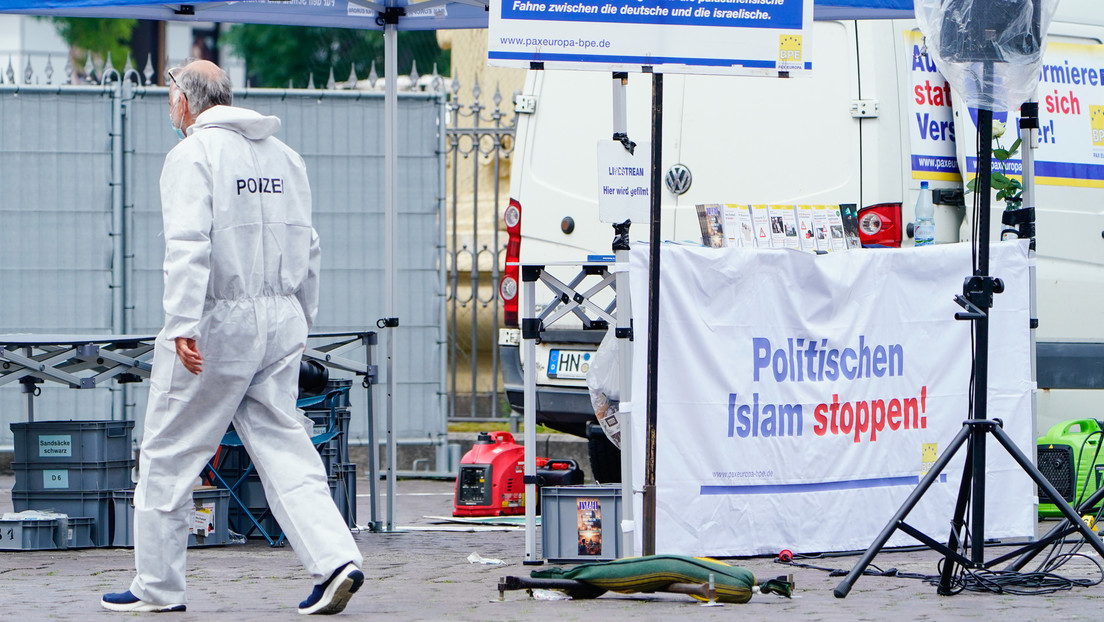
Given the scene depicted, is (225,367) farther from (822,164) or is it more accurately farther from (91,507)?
(822,164)

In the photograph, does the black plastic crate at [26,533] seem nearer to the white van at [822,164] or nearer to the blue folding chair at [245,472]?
the blue folding chair at [245,472]

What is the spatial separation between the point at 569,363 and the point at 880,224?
5.94 feet

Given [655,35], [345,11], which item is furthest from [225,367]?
[345,11]

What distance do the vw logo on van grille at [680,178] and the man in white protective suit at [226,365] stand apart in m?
3.34

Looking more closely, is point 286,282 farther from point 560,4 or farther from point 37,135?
point 37,135

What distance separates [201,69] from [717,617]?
254 centimetres

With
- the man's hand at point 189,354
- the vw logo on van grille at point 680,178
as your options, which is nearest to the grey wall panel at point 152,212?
the vw logo on van grille at point 680,178

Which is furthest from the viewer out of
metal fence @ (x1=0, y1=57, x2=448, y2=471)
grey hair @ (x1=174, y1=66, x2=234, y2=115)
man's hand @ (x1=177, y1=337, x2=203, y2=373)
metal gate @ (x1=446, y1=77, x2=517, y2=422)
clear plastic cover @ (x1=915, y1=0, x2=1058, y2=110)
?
metal gate @ (x1=446, y1=77, x2=517, y2=422)

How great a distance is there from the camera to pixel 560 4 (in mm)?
5637

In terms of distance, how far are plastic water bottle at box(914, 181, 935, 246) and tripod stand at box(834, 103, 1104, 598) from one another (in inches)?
58.7

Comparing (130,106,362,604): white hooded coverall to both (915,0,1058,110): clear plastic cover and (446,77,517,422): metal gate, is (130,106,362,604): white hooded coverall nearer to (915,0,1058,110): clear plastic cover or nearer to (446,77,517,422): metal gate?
(915,0,1058,110): clear plastic cover

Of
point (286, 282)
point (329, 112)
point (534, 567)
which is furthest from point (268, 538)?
point (329, 112)

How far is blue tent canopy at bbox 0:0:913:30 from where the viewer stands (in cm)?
737

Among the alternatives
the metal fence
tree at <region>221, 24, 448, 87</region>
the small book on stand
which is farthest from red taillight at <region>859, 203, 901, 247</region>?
tree at <region>221, 24, 448, 87</region>
